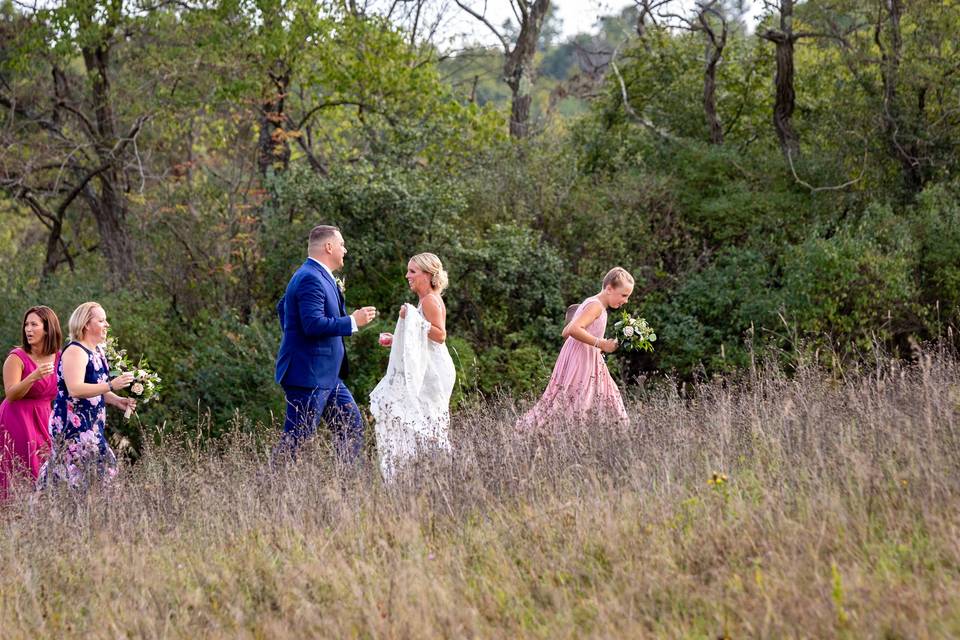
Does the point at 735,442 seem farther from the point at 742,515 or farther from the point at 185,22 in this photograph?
the point at 185,22

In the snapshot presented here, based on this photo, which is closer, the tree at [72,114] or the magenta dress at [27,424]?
the magenta dress at [27,424]

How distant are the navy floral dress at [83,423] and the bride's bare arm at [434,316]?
230cm

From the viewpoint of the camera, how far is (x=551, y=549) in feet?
17.7

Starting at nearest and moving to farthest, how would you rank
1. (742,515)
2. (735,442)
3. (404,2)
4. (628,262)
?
(742,515) → (735,442) → (628,262) → (404,2)

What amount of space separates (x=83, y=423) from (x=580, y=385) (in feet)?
12.1

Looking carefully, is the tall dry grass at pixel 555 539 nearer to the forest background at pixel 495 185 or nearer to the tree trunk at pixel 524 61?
the forest background at pixel 495 185

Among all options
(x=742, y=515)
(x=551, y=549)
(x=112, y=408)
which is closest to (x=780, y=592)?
(x=742, y=515)

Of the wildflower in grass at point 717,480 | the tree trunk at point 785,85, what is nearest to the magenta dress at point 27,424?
the wildflower in grass at point 717,480

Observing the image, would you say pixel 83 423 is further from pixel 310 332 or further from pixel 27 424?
pixel 310 332

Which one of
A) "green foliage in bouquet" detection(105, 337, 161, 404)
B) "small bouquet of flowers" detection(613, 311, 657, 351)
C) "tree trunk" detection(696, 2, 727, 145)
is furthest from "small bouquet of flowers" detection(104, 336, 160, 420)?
"tree trunk" detection(696, 2, 727, 145)

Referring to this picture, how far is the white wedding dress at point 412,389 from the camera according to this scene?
26.7 ft

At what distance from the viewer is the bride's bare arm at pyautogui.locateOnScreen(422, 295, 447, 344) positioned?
835cm

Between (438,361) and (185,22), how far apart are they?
13.1 meters

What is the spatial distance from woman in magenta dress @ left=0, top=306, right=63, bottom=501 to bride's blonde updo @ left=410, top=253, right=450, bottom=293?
2.64 meters
